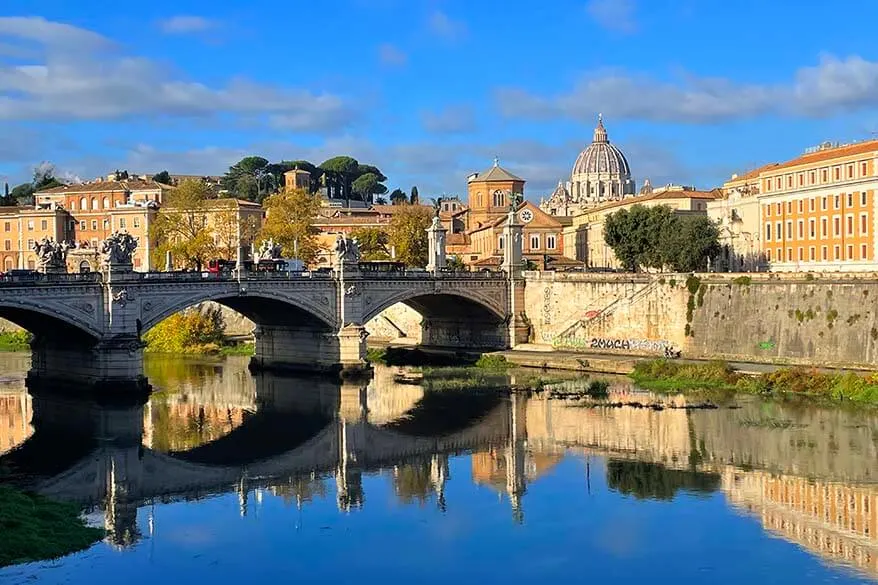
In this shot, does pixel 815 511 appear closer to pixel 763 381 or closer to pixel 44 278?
pixel 763 381

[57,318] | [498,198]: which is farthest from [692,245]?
[498,198]

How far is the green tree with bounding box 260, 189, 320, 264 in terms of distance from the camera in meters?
72.9

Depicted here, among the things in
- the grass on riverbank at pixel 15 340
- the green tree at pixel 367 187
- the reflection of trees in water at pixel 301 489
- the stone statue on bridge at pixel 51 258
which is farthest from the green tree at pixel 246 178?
the reflection of trees in water at pixel 301 489

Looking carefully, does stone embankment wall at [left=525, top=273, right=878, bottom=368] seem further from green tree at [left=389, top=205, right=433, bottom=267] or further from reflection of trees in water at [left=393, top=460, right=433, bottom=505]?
green tree at [left=389, top=205, right=433, bottom=267]

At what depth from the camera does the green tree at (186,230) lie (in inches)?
2704

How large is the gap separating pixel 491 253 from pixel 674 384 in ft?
137

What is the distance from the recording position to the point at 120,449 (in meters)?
34.1

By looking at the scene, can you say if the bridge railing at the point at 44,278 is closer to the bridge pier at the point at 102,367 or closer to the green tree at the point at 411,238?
the bridge pier at the point at 102,367

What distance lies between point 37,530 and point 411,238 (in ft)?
185

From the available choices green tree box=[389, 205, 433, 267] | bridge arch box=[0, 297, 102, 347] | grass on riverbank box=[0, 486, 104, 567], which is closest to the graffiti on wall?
bridge arch box=[0, 297, 102, 347]

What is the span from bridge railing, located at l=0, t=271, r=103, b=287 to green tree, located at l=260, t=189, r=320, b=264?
1205 inches

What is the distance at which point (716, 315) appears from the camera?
164ft

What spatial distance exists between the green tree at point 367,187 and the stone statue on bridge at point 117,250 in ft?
332

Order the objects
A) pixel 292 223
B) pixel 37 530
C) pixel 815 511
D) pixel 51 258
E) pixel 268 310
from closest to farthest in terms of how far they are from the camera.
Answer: pixel 37 530 < pixel 815 511 < pixel 51 258 < pixel 268 310 < pixel 292 223
